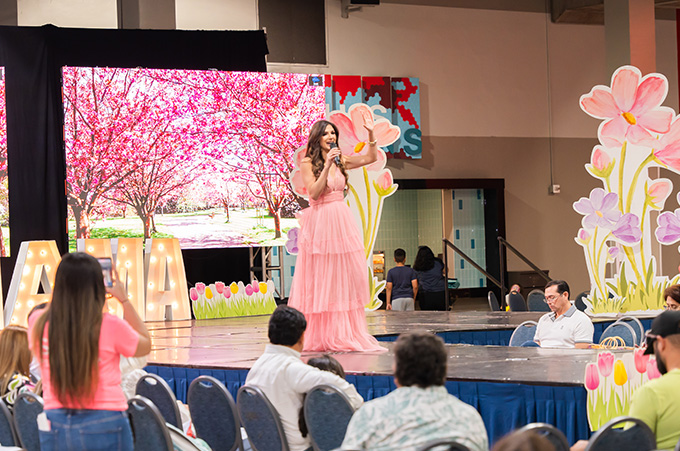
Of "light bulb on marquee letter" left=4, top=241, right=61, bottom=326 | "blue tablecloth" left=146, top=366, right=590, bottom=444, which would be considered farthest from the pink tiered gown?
"light bulb on marquee letter" left=4, top=241, right=61, bottom=326

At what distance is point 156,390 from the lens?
362cm

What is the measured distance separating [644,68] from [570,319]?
6.18 m

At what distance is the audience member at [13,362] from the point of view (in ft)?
12.5

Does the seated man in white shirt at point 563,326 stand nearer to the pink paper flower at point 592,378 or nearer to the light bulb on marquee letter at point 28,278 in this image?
the pink paper flower at point 592,378

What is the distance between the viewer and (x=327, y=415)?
10.5 feet

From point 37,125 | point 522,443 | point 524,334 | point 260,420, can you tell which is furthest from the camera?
point 37,125

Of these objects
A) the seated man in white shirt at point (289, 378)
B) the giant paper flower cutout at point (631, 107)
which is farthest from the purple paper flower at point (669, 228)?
the seated man in white shirt at point (289, 378)

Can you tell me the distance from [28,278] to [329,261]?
422 cm

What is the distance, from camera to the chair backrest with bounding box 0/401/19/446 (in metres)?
3.40

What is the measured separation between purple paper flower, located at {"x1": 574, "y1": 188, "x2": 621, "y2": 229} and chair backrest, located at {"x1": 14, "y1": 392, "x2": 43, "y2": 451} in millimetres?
5580

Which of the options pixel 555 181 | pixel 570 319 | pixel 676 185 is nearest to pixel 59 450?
pixel 570 319

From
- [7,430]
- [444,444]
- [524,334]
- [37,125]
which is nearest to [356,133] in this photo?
[524,334]

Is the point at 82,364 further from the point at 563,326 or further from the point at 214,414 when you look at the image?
Answer: the point at 563,326

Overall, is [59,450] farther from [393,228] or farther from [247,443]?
[393,228]
